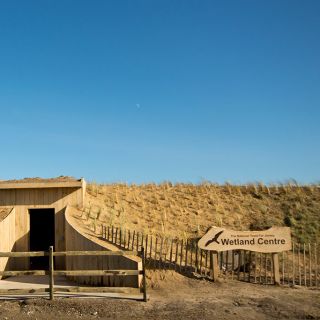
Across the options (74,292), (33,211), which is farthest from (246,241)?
(33,211)

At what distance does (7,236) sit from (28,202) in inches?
63.2

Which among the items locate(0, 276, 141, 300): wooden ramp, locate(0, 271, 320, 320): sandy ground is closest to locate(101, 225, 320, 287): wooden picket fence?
locate(0, 271, 320, 320): sandy ground

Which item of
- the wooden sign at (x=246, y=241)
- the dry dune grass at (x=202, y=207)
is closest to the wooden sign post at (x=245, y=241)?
the wooden sign at (x=246, y=241)

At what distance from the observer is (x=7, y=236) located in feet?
51.8

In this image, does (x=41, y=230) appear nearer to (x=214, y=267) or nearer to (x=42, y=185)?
(x=42, y=185)

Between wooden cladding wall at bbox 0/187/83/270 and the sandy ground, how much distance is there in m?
6.26

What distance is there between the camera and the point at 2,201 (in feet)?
55.6

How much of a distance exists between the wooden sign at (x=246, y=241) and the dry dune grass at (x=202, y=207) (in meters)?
4.22

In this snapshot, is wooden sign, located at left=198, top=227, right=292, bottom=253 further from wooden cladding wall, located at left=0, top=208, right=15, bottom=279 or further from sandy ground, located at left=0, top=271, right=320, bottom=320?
wooden cladding wall, located at left=0, top=208, right=15, bottom=279

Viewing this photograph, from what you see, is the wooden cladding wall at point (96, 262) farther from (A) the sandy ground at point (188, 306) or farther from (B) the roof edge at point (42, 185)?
(B) the roof edge at point (42, 185)

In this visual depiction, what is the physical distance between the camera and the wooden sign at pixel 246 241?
42.1 feet

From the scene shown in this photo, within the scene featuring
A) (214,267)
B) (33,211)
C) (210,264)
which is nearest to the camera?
(214,267)

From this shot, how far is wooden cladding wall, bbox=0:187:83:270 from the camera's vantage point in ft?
54.3

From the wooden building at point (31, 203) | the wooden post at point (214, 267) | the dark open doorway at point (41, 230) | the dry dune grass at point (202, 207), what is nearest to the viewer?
the wooden post at point (214, 267)
